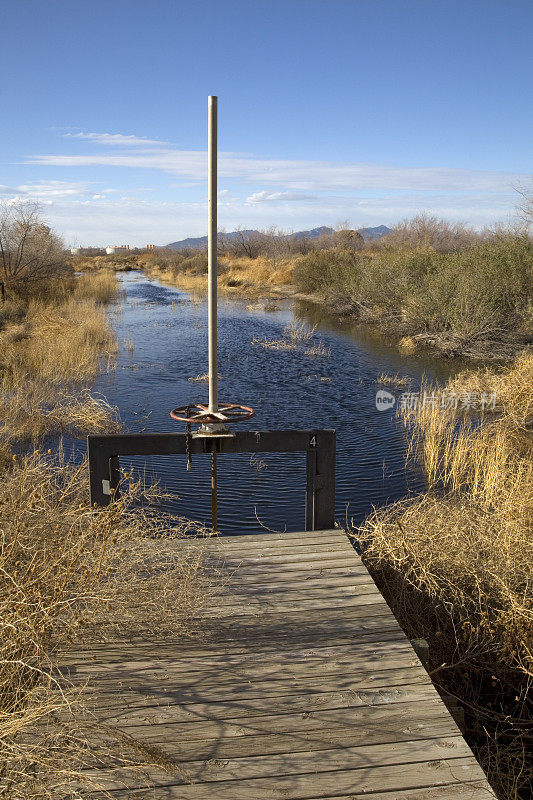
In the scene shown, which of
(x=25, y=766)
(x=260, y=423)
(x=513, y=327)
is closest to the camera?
(x=25, y=766)

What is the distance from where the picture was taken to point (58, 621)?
2.83m

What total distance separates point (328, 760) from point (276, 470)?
20.5 ft

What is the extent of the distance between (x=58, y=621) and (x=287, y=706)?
107 centimetres

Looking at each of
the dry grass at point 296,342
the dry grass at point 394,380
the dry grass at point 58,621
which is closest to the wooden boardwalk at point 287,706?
the dry grass at point 58,621

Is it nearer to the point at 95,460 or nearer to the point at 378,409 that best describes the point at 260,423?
the point at 378,409

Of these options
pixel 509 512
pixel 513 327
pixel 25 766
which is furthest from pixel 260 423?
pixel 513 327

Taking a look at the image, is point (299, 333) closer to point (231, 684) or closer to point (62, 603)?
point (231, 684)

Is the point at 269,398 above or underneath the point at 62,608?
underneath

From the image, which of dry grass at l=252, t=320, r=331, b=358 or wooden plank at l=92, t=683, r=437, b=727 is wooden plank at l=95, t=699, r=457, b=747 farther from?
dry grass at l=252, t=320, r=331, b=358

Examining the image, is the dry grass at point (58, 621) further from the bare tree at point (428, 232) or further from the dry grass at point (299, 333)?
the bare tree at point (428, 232)

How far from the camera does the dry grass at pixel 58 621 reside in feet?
6.76

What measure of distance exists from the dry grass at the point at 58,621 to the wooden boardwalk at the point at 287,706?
138mm

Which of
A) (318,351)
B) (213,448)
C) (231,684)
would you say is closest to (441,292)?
(318,351)

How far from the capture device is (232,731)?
2486 mm
